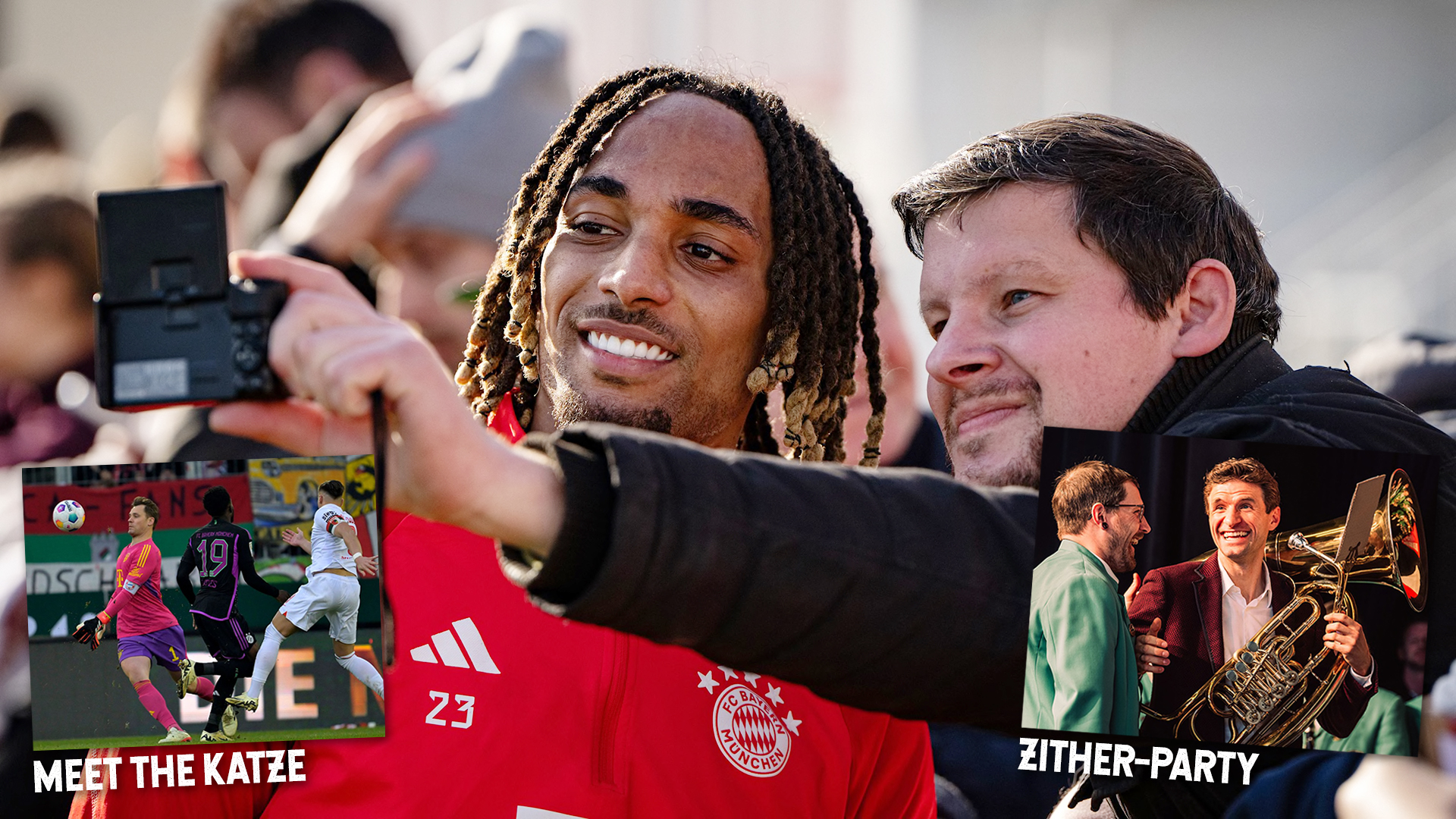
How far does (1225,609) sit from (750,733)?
2.65 feet

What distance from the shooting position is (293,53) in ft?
17.0

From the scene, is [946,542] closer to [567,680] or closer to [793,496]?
[793,496]

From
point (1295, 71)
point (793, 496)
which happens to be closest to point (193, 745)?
point (793, 496)

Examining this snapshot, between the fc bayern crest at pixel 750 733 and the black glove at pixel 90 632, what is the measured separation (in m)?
0.90

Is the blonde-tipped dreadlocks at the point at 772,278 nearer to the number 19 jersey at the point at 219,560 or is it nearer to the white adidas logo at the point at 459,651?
the white adidas logo at the point at 459,651

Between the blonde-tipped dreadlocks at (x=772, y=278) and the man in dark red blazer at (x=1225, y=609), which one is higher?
the blonde-tipped dreadlocks at (x=772, y=278)

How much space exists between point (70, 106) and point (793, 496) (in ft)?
37.8

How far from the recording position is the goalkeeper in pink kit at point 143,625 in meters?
1.65

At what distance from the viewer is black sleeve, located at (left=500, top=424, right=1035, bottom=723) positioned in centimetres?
144

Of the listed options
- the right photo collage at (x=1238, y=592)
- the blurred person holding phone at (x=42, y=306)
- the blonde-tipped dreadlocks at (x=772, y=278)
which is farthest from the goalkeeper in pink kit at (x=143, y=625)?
the blurred person holding phone at (x=42, y=306)

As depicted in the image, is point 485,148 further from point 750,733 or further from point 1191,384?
point 1191,384

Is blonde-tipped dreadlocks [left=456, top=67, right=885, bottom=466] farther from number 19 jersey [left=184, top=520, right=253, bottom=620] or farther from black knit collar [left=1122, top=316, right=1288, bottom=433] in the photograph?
number 19 jersey [left=184, top=520, right=253, bottom=620]

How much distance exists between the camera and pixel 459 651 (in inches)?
82.6

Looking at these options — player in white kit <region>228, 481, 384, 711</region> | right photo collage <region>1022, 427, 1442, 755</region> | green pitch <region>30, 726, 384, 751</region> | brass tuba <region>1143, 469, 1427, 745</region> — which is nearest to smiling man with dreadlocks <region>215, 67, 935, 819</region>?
player in white kit <region>228, 481, 384, 711</region>
